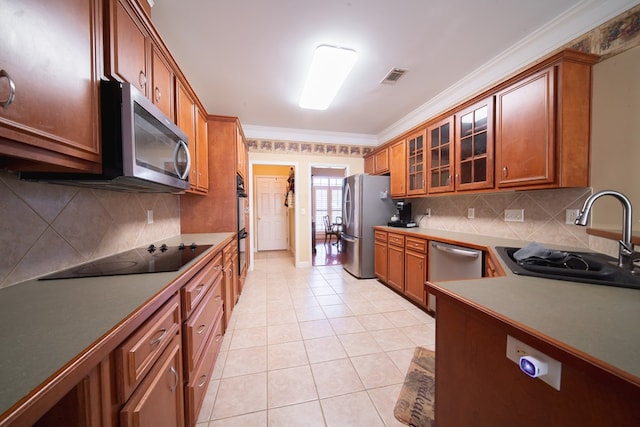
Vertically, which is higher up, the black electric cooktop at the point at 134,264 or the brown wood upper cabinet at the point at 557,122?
the brown wood upper cabinet at the point at 557,122

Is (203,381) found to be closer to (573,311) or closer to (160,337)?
(160,337)

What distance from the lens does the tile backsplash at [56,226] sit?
0.89m

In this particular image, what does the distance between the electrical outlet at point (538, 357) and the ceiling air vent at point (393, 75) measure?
2.52 metres

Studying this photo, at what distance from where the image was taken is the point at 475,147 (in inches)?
85.6

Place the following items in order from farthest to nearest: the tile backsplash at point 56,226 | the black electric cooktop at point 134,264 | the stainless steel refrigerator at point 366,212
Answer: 1. the stainless steel refrigerator at point 366,212
2. the black electric cooktop at point 134,264
3. the tile backsplash at point 56,226

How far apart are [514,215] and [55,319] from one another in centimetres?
296

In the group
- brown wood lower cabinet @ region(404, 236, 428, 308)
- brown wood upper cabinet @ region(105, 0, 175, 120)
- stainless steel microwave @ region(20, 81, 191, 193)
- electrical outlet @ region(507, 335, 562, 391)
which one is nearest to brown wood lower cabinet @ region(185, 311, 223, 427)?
stainless steel microwave @ region(20, 81, 191, 193)

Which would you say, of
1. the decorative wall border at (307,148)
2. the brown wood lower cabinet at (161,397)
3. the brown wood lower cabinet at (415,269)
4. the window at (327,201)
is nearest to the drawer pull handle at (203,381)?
the brown wood lower cabinet at (161,397)

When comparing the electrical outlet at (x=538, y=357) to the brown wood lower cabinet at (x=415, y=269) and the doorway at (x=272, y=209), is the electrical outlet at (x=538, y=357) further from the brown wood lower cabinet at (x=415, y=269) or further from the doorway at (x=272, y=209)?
the doorway at (x=272, y=209)

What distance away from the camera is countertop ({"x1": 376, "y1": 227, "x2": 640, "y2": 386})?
501mm

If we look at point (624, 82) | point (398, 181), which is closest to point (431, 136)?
point (398, 181)

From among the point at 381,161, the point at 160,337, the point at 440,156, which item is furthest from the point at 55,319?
the point at 381,161

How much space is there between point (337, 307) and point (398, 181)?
6.57ft

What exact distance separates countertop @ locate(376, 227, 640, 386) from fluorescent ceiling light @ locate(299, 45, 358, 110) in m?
2.11
